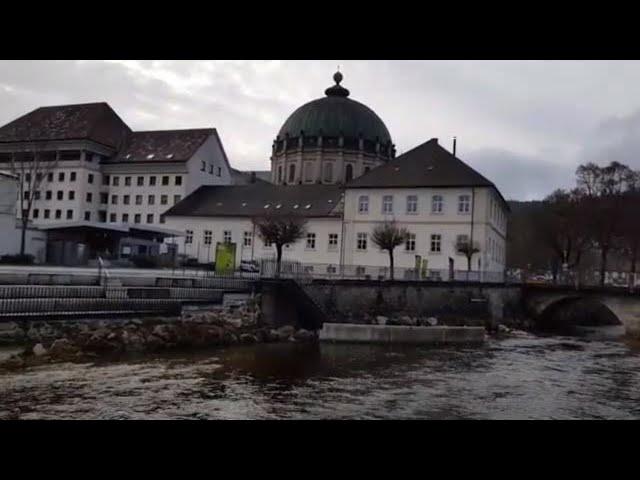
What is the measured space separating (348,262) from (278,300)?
65.3 feet

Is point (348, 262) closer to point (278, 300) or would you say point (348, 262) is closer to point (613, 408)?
point (278, 300)

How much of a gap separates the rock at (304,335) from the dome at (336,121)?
4406 cm

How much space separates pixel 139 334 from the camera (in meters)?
20.5

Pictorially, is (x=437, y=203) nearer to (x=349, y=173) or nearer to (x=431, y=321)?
(x=431, y=321)

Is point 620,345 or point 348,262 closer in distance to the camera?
A: point 620,345

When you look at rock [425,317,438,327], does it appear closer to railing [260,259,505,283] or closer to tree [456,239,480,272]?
railing [260,259,505,283]

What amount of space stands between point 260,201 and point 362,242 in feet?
38.0

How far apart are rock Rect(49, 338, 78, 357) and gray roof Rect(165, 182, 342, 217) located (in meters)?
33.8

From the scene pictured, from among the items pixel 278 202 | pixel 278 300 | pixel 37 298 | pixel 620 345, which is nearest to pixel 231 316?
pixel 278 300

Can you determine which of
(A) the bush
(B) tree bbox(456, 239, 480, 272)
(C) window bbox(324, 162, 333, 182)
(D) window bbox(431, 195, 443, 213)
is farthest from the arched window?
(A) the bush

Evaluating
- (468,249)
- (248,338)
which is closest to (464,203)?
(468,249)

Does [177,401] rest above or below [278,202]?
below
